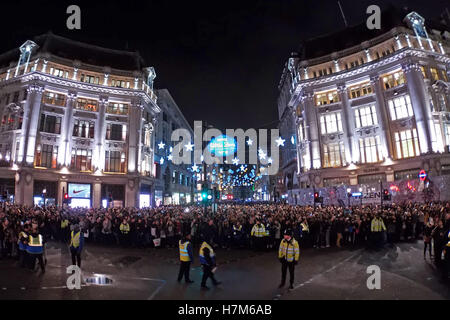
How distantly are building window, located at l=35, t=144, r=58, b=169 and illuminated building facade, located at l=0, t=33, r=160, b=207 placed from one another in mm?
122

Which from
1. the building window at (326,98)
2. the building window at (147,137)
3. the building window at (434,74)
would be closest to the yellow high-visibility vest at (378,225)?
the building window at (434,74)

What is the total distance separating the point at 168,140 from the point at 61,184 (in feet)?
89.9

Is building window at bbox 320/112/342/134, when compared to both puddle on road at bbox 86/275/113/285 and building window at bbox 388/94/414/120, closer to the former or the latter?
building window at bbox 388/94/414/120

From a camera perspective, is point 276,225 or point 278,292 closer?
point 278,292

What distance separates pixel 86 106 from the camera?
4391 centimetres

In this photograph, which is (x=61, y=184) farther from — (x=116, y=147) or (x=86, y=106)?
(x=86, y=106)

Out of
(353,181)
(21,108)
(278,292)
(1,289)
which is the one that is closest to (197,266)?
(278,292)

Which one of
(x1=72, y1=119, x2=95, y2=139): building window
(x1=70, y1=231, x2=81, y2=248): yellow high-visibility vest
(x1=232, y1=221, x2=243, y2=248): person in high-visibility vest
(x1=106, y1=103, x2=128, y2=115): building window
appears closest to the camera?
(x1=70, y1=231, x2=81, y2=248): yellow high-visibility vest

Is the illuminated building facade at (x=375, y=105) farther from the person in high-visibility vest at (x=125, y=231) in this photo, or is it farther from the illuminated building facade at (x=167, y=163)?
the illuminated building facade at (x=167, y=163)

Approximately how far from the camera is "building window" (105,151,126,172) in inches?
1734

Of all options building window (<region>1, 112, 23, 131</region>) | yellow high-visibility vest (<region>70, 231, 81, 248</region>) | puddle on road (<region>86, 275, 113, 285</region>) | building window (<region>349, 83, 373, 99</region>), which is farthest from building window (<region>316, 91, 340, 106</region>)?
building window (<region>1, 112, 23, 131</region>)

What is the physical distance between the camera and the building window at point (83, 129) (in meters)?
42.6

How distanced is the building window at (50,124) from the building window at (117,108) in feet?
25.1

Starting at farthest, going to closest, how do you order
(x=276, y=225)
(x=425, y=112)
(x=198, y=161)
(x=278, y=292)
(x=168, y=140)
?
(x=198, y=161)
(x=168, y=140)
(x=425, y=112)
(x=276, y=225)
(x=278, y=292)
